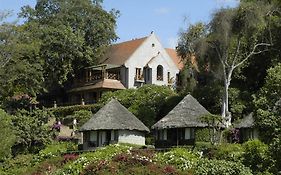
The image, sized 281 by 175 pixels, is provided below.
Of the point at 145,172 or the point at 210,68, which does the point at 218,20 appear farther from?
the point at 145,172

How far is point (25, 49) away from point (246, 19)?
22.2 m

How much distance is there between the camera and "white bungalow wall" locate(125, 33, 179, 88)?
72250mm

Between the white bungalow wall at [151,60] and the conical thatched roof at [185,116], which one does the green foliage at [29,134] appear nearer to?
the conical thatched roof at [185,116]

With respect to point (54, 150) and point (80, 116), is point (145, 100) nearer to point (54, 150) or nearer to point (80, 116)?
point (80, 116)

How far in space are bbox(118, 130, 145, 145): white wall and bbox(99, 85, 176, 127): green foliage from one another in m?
4.96

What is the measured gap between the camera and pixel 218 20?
5378cm

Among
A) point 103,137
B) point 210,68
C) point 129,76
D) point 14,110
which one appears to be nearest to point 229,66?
point 210,68

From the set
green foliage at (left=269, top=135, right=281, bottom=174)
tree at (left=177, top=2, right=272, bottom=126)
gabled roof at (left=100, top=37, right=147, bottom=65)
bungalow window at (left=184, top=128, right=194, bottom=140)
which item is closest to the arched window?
gabled roof at (left=100, top=37, right=147, bottom=65)

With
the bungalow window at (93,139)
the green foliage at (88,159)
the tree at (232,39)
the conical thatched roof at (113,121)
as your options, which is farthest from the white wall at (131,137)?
the tree at (232,39)

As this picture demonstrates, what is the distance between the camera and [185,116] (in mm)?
51500

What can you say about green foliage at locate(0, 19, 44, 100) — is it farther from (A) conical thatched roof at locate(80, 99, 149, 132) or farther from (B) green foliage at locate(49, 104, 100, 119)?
(A) conical thatched roof at locate(80, 99, 149, 132)

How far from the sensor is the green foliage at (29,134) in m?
52.8

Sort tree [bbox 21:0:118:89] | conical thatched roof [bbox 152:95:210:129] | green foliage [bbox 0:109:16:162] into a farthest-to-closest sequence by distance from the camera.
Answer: tree [bbox 21:0:118:89], conical thatched roof [bbox 152:95:210:129], green foliage [bbox 0:109:16:162]

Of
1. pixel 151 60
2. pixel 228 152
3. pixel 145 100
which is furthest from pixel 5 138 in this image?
pixel 151 60
